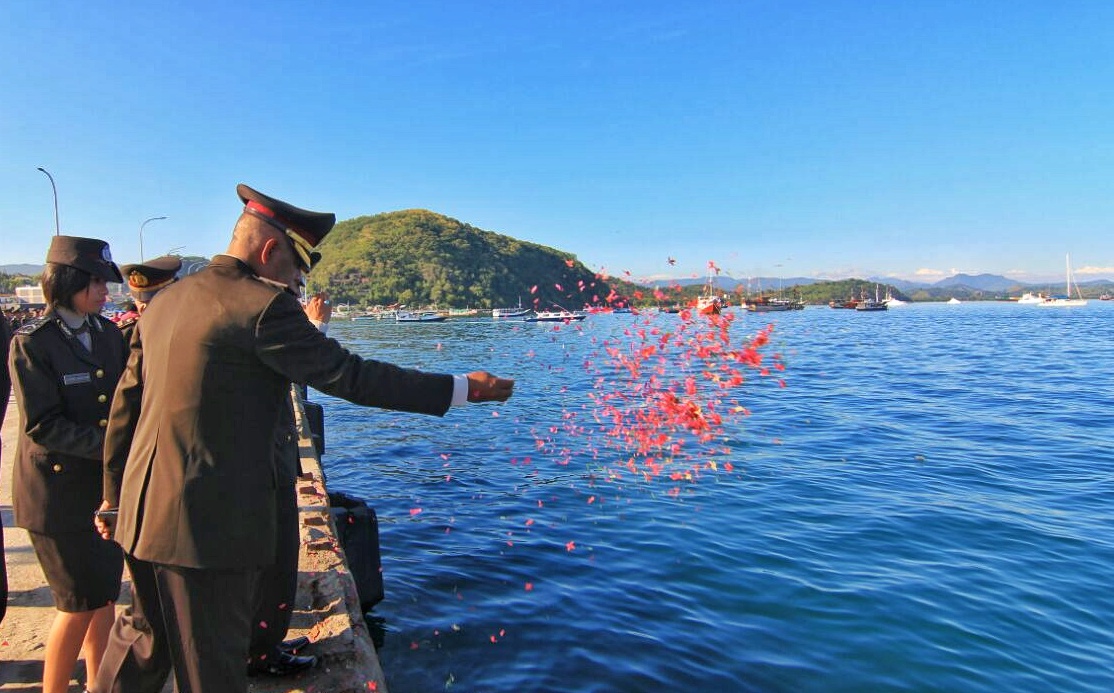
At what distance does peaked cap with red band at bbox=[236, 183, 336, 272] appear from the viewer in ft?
9.23

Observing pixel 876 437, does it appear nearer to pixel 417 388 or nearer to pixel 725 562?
pixel 725 562

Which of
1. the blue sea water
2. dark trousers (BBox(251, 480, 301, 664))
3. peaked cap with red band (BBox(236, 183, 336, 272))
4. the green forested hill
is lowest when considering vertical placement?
the blue sea water

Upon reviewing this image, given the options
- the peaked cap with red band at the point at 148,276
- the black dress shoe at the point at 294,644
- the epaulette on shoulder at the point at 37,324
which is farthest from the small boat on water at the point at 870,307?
the epaulette on shoulder at the point at 37,324

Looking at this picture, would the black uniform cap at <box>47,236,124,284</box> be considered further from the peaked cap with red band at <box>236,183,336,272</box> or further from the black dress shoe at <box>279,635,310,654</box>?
the black dress shoe at <box>279,635,310,654</box>

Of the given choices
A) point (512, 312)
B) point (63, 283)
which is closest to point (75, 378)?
point (63, 283)

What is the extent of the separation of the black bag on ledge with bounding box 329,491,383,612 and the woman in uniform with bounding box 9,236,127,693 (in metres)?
2.69

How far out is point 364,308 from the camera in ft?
473

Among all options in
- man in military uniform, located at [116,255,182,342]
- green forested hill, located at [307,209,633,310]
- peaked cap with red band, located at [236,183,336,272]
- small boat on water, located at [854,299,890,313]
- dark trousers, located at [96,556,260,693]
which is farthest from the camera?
small boat on water, located at [854,299,890,313]

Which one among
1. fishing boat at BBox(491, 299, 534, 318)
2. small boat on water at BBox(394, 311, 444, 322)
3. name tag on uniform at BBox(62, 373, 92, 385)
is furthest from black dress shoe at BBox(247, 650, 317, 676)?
small boat on water at BBox(394, 311, 444, 322)

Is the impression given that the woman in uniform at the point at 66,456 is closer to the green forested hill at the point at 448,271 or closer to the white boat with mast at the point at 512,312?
the green forested hill at the point at 448,271

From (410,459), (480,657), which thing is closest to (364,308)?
(410,459)

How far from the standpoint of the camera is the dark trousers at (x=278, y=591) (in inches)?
142

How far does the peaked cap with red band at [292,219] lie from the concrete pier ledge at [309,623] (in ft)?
7.78

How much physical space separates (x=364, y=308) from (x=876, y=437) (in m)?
139
